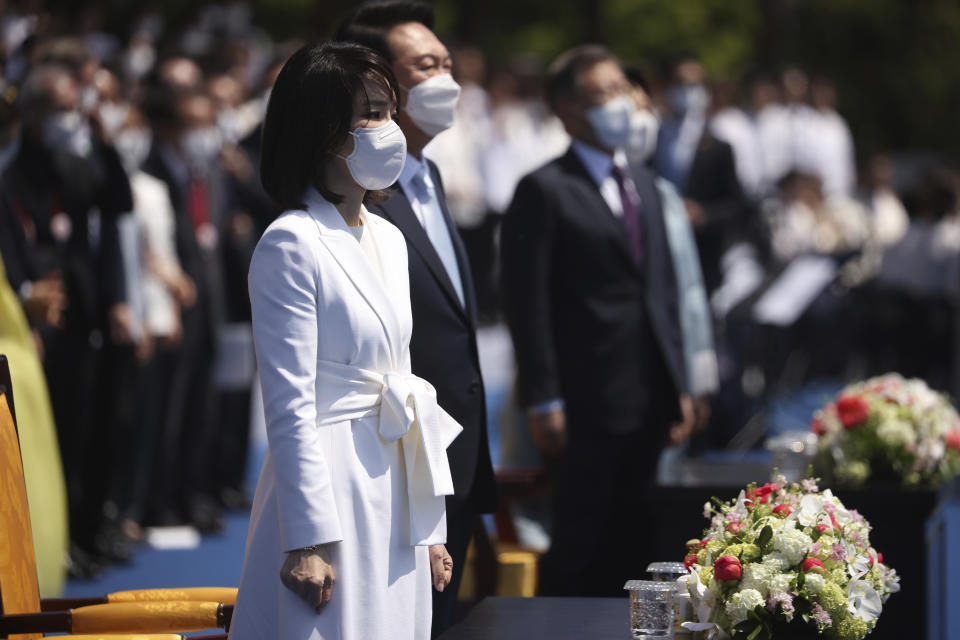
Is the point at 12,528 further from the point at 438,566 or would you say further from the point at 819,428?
the point at 819,428

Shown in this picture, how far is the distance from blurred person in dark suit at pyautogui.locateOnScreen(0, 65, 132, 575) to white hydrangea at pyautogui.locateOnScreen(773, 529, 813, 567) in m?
3.85

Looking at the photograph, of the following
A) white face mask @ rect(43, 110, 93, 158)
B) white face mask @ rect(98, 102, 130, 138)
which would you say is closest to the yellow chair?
white face mask @ rect(43, 110, 93, 158)

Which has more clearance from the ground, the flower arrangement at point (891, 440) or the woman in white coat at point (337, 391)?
the woman in white coat at point (337, 391)

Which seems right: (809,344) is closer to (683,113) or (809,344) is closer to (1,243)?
(683,113)

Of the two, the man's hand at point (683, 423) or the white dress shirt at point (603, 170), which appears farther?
the white dress shirt at point (603, 170)

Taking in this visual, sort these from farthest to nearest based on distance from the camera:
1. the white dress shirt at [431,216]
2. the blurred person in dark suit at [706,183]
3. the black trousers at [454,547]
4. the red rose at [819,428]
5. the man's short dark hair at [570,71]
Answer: the blurred person in dark suit at [706,183] → the man's short dark hair at [570,71] → the red rose at [819,428] → the white dress shirt at [431,216] → the black trousers at [454,547]

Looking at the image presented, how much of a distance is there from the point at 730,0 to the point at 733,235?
24447 mm

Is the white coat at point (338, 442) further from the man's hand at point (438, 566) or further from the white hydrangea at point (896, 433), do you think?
the white hydrangea at point (896, 433)

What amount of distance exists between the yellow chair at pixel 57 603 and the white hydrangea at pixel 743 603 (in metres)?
1.10

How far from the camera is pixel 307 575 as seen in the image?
287 centimetres

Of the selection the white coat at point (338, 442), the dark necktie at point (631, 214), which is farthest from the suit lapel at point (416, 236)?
the dark necktie at point (631, 214)

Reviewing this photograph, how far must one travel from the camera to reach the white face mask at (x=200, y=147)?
25.6 feet

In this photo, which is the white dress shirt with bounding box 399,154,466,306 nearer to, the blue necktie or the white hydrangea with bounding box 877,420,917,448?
the blue necktie

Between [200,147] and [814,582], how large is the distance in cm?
551
